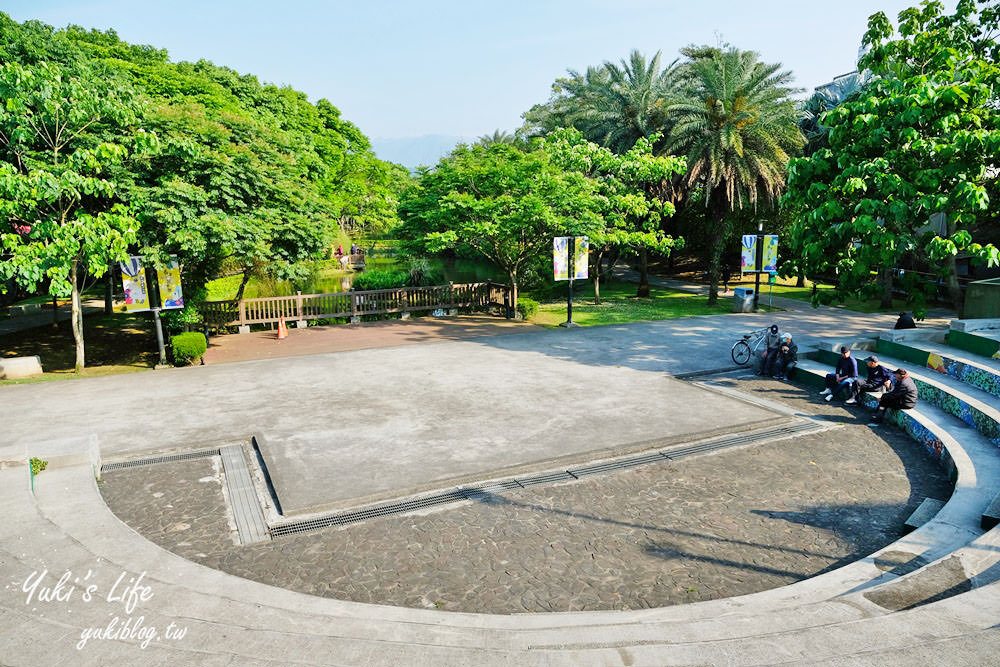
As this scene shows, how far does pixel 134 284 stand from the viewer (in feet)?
54.9

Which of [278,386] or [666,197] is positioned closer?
[278,386]

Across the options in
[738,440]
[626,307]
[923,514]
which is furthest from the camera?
[626,307]

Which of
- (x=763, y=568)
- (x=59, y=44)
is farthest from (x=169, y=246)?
(x=763, y=568)

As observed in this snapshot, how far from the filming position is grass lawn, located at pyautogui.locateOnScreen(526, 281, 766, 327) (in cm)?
2562

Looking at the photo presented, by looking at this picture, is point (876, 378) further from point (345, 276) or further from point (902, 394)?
point (345, 276)

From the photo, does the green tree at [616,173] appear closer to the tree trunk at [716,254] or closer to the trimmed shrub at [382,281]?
the tree trunk at [716,254]

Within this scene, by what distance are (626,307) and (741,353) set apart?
1209 cm

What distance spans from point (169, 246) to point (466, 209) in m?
10.6

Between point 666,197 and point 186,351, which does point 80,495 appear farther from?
point 666,197

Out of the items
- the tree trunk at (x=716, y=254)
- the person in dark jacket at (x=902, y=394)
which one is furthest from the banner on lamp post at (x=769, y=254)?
the person in dark jacket at (x=902, y=394)

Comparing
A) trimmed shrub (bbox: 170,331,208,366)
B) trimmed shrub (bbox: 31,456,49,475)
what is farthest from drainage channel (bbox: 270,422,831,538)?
trimmed shrub (bbox: 170,331,208,366)

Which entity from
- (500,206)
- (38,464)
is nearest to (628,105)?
(500,206)

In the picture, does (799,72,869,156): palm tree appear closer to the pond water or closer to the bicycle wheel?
the bicycle wheel

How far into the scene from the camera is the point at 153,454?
1083 centimetres
